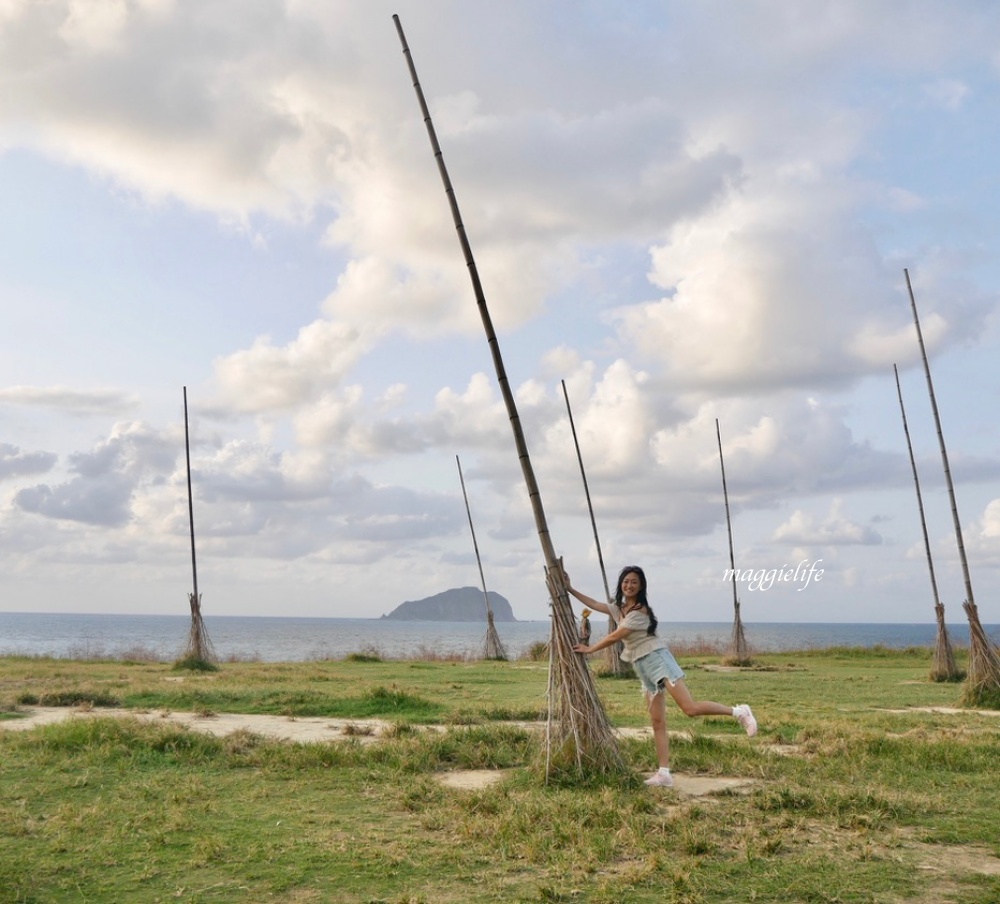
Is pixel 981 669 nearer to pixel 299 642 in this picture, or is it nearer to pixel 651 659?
pixel 651 659

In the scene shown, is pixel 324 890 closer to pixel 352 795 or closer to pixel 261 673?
pixel 352 795

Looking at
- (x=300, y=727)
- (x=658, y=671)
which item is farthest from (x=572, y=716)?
(x=300, y=727)

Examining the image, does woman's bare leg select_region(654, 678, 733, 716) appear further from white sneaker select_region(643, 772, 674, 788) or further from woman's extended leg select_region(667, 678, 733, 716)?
white sneaker select_region(643, 772, 674, 788)

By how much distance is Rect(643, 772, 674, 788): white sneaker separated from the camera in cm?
603

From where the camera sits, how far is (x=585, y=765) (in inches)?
244

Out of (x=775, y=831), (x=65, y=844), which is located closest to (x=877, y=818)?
(x=775, y=831)

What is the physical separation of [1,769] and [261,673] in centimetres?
955

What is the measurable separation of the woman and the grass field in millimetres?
374

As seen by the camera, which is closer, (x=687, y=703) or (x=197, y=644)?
(x=687, y=703)

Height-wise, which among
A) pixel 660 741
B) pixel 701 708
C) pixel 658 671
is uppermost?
pixel 658 671

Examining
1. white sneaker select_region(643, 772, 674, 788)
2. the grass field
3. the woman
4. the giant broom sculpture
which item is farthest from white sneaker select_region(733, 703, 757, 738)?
the giant broom sculpture

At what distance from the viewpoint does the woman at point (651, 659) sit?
6.25 metres

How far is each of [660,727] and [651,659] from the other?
0.45 m

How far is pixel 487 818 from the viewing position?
5.17m
